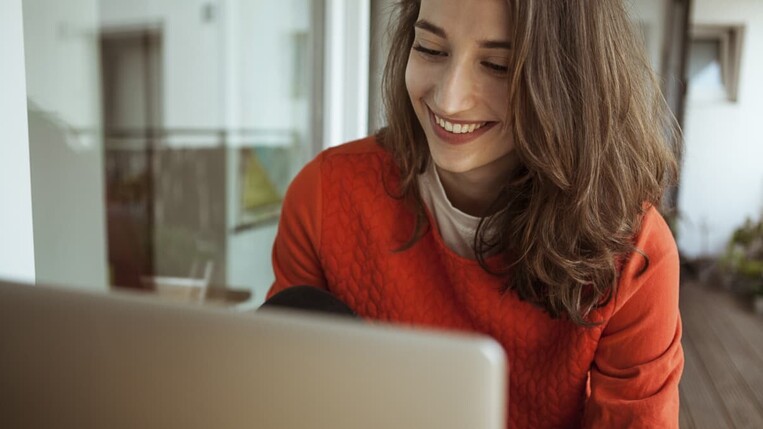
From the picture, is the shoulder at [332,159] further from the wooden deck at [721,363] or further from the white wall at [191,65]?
the wooden deck at [721,363]

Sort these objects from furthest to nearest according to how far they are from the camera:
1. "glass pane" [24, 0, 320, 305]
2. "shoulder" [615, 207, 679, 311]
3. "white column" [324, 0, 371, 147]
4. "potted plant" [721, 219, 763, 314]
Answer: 1. "potted plant" [721, 219, 763, 314]
2. "white column" [324, 0, 371, 147]
3. "glass pane" [24, 0, 320, 305]
4. "shoulder" [615, 207, 679, 311]

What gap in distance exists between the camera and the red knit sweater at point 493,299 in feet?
3.00

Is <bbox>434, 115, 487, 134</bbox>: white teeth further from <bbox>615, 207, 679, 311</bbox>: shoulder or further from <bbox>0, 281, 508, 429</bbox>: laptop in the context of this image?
<bbox>0, 281, 508, 429</bbox>: laptop

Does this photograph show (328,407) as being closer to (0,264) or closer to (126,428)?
(126,428)

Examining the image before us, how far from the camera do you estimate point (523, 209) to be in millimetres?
960

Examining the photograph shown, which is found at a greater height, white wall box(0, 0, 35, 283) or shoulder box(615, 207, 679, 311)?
white wall box(0, 0, 35, 283)

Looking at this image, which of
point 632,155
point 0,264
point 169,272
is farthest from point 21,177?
point 169,272

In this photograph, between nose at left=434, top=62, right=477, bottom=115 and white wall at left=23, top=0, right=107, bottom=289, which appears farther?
white wall at left=23, top=0, right=107, bottom=289

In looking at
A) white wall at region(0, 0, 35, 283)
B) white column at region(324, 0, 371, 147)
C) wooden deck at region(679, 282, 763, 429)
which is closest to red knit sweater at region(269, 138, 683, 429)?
white wall at region(0, 0, 35, 283)

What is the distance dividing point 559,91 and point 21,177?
68cm

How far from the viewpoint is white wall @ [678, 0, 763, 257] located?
423 centimetres

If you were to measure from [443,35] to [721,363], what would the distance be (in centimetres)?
255

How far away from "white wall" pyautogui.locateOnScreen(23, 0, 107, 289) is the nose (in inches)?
23.3

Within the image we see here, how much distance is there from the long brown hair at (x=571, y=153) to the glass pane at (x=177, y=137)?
2.48ft
